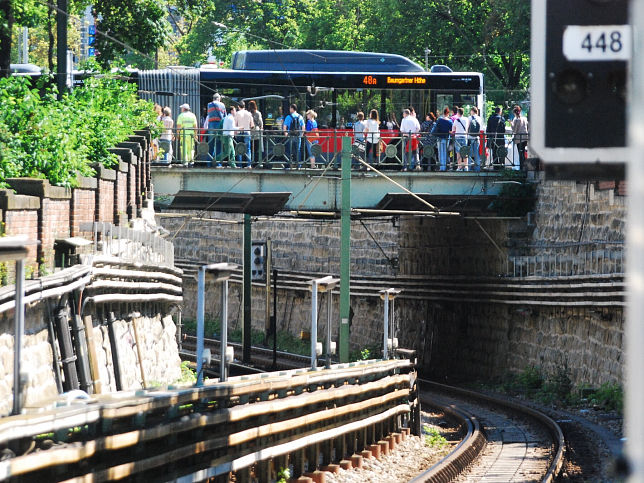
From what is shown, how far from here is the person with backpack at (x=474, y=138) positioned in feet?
103

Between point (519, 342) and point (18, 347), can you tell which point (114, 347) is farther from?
point (519, 342)

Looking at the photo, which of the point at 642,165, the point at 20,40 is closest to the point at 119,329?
the point at 642,165

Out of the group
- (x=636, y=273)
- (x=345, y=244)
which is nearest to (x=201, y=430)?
(x=636, y=273)

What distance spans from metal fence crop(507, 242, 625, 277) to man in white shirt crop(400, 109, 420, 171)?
3709 mm

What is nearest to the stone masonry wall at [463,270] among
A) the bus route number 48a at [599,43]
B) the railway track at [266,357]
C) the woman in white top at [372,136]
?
the railway track at [266,357]

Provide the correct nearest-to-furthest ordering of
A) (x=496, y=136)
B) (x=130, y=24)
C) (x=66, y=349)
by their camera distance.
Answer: (x=66, y=349)
(x=130, y=24)
(x=496, y=136)

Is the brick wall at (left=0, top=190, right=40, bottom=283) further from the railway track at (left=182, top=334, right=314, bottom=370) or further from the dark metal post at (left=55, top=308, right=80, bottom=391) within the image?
the railway track at (left=182, top=334, right=314, bottom=370)

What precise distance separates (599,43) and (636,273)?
1584mm

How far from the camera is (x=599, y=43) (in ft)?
15.2

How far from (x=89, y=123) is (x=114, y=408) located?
11.6 m

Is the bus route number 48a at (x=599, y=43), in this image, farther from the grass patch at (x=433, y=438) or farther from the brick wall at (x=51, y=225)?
the grass patch at (x=433, y=438)

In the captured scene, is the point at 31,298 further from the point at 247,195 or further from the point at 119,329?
the point at 247,195

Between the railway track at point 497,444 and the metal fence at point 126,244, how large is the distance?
5.05 meters

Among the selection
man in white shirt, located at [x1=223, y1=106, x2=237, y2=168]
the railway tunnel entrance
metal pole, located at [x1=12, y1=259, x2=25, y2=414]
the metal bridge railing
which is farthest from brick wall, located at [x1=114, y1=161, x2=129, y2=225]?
metal pole, located at [x1=12, y1=259, x2=25, y2=414]
